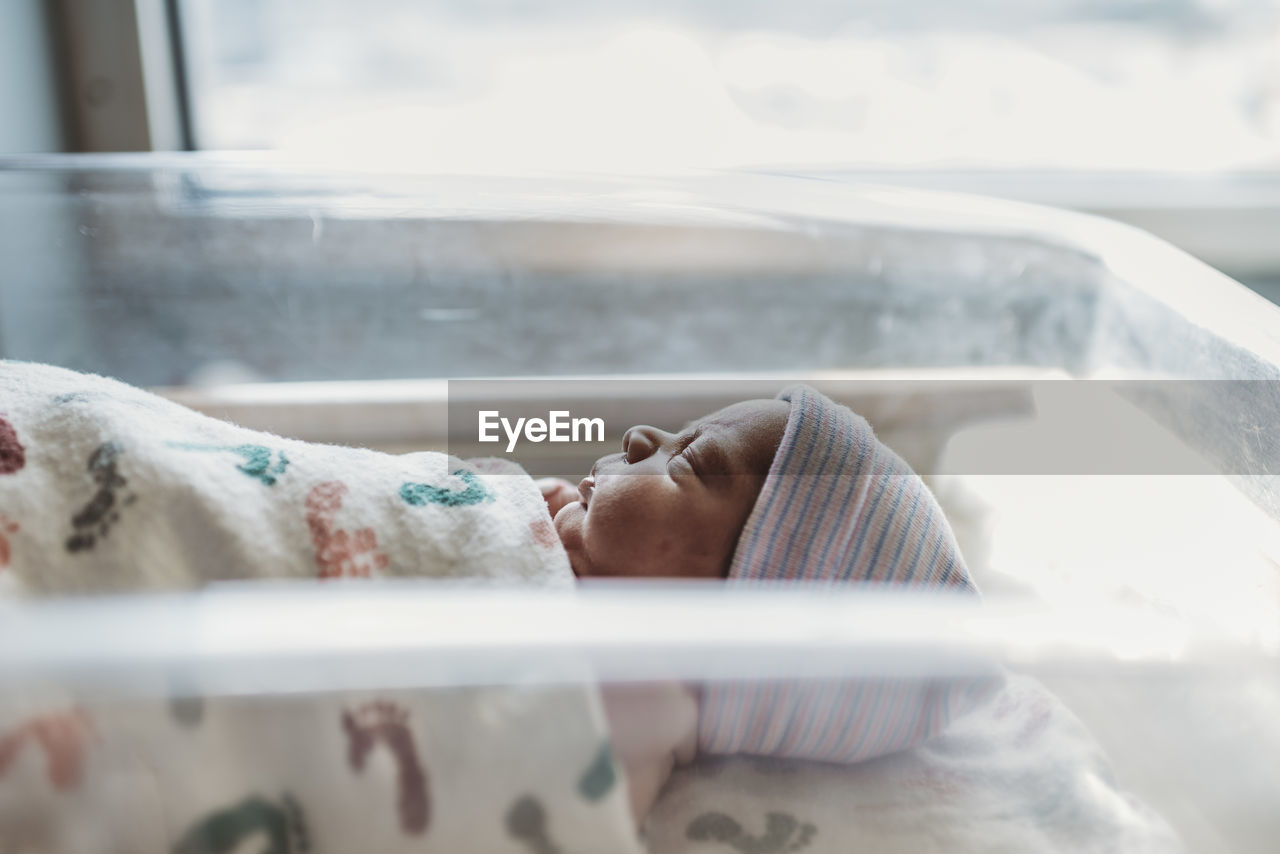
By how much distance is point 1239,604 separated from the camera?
575mm

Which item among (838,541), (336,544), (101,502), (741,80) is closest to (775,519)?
(838,541)

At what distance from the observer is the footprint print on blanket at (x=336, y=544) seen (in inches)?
20.7

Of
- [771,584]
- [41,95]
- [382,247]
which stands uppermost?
[41,95]

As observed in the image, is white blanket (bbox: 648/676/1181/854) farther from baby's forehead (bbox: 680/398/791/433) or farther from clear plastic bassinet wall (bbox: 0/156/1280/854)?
baby's forehead (bbox: 680/398/791/433)

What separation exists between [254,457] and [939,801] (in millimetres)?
434

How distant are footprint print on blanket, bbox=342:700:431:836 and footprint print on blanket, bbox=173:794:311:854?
0.14 ft

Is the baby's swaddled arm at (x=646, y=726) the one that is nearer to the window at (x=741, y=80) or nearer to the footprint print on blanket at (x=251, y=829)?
the footprint print on blanket at (x=251, y=829)

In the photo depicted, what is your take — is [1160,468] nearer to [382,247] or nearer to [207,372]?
[382,247]

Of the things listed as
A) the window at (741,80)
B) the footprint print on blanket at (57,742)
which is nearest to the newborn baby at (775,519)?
the footprint print on blanket at (57,742)

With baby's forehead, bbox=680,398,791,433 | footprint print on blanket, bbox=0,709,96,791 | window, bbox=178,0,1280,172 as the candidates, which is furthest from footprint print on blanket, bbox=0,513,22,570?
window, bbox=178,0,1280,172

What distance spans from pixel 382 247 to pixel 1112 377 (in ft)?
2.22

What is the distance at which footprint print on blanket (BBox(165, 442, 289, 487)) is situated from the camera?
550mm

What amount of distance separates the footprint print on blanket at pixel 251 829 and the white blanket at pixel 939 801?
18cm

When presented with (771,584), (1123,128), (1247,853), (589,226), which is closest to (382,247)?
(589,226)
